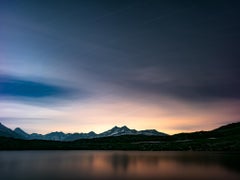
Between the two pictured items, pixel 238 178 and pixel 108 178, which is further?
pixel 108 178

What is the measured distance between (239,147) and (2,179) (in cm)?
18406

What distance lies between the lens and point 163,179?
164 ft

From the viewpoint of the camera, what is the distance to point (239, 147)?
636 ft

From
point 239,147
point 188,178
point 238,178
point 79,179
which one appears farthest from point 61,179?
point 239,147

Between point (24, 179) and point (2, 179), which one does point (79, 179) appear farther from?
point (2, 179)

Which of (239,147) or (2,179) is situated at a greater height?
(239,147)

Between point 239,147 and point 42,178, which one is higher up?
point 239,147

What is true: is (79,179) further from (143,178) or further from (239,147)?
(239,147)

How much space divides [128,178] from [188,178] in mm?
11602

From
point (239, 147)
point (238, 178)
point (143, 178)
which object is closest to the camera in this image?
point (238, 178)

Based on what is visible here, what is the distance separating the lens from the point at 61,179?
162 ft

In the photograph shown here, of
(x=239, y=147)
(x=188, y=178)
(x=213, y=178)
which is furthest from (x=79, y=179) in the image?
(x=239, y=147)

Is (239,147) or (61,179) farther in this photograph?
(239,147)

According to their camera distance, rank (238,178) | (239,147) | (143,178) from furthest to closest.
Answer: (239,147) < (143,178) < (238,178)
